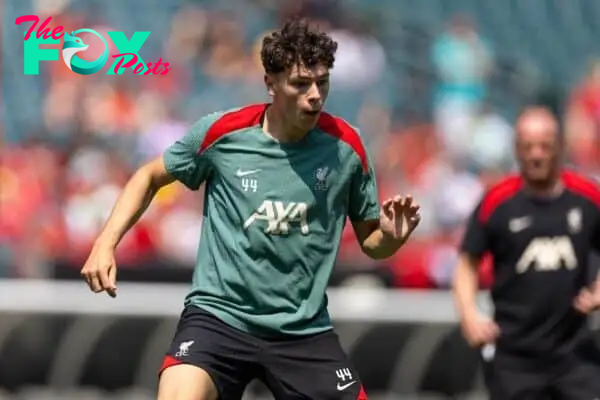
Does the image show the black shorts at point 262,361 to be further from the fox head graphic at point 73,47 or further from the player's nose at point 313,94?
the fox head graphic at point 73,47

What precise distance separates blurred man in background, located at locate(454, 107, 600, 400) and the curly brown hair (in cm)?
219

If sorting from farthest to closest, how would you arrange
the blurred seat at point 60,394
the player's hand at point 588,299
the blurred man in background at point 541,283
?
1. the blurred seat at point 60,394
2. the blurred man in background at point 541,283
3. the player's hand at point 588,299

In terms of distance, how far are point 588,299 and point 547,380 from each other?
49 cm

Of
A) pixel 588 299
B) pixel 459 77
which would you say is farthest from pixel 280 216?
pixel 459 77

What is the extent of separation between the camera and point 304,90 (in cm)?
631

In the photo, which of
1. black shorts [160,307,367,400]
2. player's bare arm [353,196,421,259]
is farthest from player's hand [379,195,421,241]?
black shorts [160,307,367,400]

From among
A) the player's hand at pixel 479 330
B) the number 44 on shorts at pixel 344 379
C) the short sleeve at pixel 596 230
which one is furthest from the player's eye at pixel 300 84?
the short sleeve at pixel 596 230

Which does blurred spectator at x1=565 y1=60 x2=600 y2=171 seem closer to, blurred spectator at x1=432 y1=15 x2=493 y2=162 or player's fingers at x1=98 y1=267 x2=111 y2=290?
blurred spectator at x1=432 y1=15 x2=493 y2=162

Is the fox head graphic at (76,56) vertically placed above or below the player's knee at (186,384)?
above

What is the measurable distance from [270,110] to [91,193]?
8523 millimetres

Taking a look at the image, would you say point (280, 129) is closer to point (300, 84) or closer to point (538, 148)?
point (300, 84)

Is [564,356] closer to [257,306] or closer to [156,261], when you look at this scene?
[257,306]

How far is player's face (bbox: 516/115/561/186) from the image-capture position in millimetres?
8211

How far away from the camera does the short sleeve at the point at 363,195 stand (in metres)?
6.60
